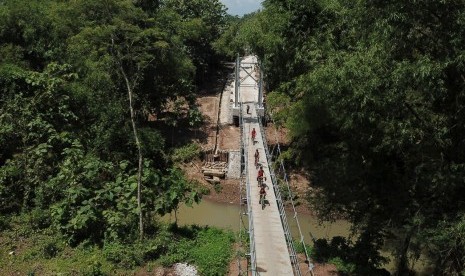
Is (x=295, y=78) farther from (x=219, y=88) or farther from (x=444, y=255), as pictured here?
(x=219, y=88)

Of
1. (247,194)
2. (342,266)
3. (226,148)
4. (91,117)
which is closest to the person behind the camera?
(342,266)

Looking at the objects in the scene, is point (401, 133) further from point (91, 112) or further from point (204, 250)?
point (91, 112)

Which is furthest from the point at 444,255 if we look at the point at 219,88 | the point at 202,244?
the point at 219,88

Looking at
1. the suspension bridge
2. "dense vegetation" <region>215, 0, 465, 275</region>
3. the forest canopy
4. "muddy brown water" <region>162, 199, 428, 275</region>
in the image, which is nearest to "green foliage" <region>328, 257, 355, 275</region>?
"dense vegetation" <region>215, 0, 465, 275</region>

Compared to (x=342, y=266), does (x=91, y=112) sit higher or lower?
higher

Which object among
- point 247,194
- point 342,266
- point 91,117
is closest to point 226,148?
point 91,117
